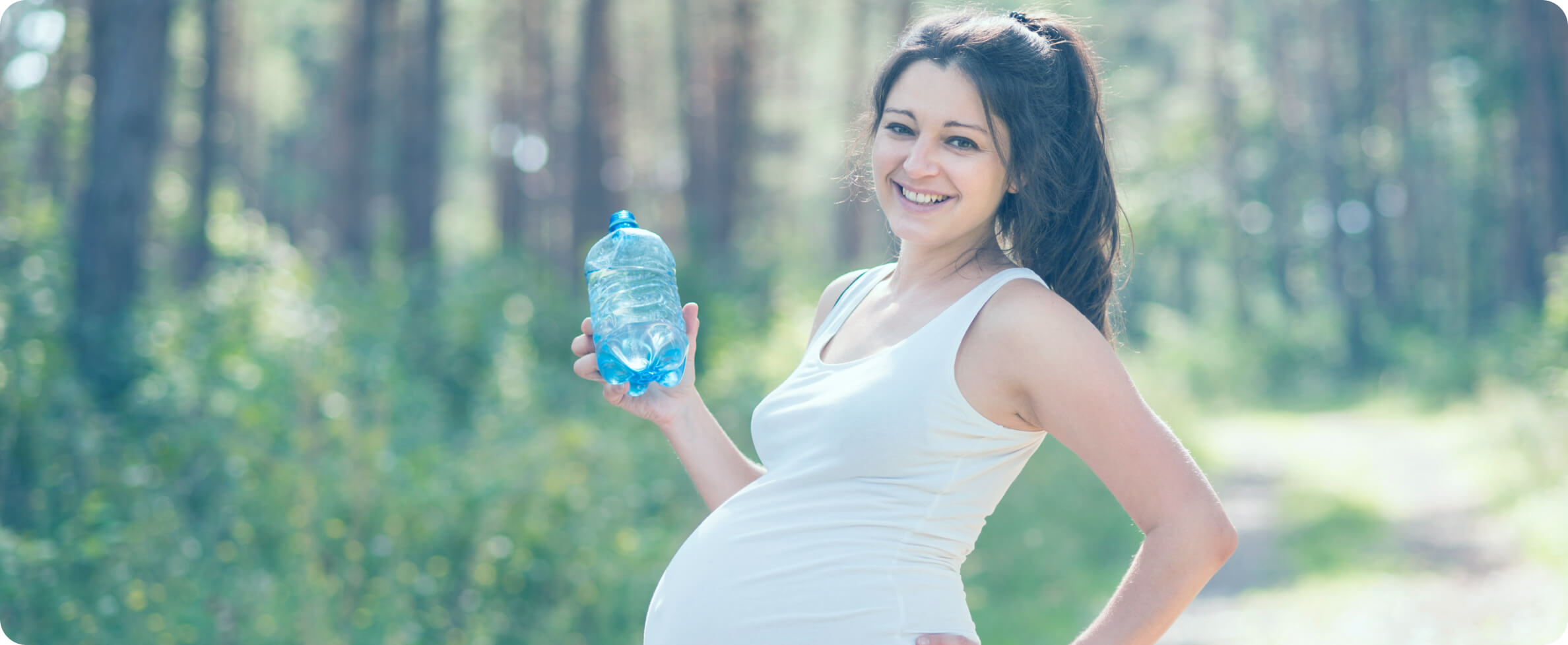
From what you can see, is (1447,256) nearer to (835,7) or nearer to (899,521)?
(835,7)

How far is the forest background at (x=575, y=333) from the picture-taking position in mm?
5699

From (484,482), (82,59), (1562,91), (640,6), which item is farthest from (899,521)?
(640,6)

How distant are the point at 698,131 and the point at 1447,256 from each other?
31012mm

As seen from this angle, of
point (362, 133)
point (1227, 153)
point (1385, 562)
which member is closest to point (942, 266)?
point (1385, 562)

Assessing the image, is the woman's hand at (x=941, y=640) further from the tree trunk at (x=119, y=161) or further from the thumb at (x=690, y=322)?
the tree trunk at (x=119, y=161)

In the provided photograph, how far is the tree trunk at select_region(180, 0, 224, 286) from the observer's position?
1655 cm

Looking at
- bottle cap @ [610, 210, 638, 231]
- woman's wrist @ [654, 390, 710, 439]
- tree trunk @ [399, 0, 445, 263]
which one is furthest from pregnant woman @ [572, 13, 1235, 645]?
tree trunk @ [399, 0, 445, 263]

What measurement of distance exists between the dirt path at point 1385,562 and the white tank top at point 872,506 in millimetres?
6203

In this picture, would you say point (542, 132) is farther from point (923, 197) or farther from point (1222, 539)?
point (1222, 539)

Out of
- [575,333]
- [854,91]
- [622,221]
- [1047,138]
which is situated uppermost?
[854,91]

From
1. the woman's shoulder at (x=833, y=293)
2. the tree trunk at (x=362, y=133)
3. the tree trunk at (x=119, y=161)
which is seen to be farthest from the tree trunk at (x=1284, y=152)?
the woman's shoulder at (x=833, y=293)

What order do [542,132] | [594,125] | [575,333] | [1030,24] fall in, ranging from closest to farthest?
1. [1030,24]
2. [575,333]
3. [594,125]
4. [542,132]

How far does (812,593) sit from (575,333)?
408 inches

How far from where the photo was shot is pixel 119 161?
7949mm
